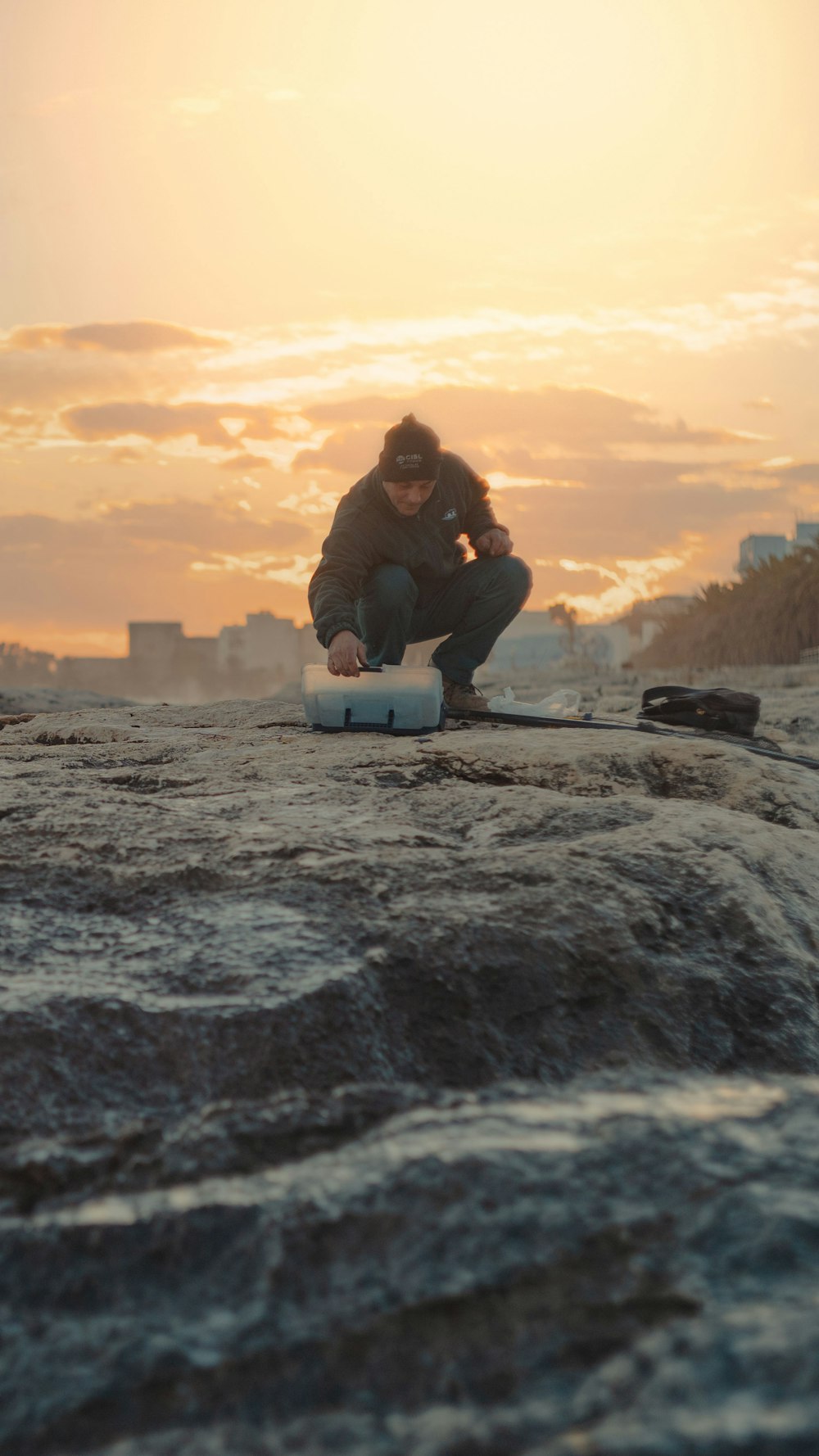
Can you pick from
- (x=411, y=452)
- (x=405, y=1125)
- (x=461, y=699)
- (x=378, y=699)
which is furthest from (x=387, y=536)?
(x=405, y=1125)

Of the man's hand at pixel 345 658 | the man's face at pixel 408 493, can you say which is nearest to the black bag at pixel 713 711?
the man's face at pixel 408 493

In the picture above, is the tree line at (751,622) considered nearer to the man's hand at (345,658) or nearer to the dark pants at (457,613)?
the dark pants at (457,613)

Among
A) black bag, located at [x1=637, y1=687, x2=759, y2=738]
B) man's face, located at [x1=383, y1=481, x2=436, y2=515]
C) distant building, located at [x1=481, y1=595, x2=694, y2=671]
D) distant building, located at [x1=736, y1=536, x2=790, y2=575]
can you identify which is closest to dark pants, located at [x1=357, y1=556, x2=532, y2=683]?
man's face, located at [x1=383, y1=481, x2=436, y2=515]

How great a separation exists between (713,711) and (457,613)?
1.17 metres

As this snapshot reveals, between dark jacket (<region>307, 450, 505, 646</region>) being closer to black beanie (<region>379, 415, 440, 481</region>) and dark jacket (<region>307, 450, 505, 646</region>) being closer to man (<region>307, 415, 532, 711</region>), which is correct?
man (<region>307, 415, 532, 711</region>)

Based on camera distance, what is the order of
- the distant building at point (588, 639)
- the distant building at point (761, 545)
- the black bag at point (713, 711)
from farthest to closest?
the distant building at point (761, 545)
the distant building at point (588, 639)
the black bag at point (713, 711)

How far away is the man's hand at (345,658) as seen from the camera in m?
3.61

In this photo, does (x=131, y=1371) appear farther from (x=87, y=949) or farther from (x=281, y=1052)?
(x=87, y=949)

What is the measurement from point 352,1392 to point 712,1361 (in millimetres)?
289

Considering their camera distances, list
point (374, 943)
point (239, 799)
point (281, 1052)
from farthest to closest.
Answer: point (239, 799), point (374, 943), point (281, 1052)

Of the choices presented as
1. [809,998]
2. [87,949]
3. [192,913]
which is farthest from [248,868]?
[809,998]

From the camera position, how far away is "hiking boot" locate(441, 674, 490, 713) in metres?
4.49

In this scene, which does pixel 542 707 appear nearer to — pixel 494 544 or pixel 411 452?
pixel 494 544

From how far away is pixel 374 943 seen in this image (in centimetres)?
162
